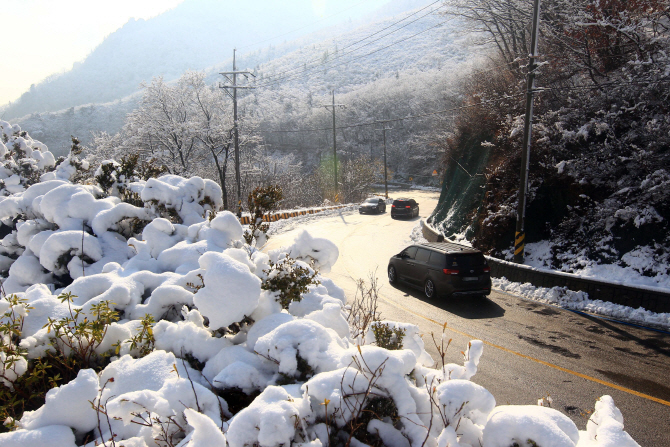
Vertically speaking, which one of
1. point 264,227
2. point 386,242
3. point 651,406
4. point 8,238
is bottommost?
point 386,242

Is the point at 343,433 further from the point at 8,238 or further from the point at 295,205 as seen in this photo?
the point at 295,205

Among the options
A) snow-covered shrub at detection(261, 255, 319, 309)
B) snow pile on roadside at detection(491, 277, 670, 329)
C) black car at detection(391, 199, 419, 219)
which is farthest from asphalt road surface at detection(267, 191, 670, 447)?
black car at detection(391, 199, 419, 219)

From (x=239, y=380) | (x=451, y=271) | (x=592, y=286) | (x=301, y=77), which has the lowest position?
(x=592, y=286)

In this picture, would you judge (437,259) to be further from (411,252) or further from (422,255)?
(411,252)

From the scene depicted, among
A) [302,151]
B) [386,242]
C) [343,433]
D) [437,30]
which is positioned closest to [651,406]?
[343,433]

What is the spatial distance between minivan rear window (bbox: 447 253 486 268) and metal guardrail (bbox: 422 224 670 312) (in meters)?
2.61

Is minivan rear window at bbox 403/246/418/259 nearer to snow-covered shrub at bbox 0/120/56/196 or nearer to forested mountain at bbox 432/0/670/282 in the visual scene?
forested mountain at bbox 432/0/670/282

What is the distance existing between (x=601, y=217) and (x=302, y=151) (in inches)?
3190

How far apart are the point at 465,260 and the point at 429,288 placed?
4.78 feet

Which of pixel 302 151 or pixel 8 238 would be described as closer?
pixel 8 238

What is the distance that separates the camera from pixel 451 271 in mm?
11383

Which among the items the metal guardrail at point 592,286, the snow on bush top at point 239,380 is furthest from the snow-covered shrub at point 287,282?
the metal guardrail at point 592,286

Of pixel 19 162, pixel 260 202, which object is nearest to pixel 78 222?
pixel 260 202

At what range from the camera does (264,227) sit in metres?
5.94
